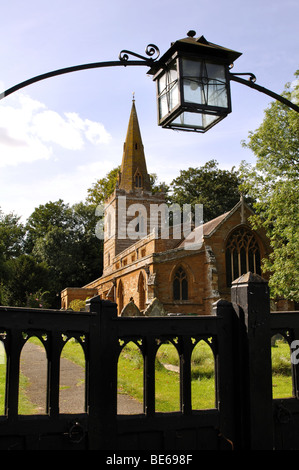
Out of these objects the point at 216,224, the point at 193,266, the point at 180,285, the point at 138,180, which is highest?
the point at 138,180

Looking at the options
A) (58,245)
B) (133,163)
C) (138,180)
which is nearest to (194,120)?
(138,180)

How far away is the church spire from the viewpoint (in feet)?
156

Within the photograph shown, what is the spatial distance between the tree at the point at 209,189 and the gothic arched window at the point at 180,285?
17661 millimetres

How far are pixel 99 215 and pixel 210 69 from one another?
5104 cm

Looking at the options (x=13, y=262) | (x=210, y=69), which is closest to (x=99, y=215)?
(x=13, y=262)

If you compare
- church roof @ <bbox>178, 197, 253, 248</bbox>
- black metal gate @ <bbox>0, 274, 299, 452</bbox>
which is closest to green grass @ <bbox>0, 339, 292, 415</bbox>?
black metal gate @ <bbox>0, 274, 299, 452</bbox>

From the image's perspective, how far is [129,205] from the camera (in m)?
45.7

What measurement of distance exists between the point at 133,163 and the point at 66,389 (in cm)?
4169

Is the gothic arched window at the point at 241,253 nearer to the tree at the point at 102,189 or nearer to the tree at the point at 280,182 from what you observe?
the tree at the point at 280,182

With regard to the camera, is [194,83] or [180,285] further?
[180,285]

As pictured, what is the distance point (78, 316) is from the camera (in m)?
3.50

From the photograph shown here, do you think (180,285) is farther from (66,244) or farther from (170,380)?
(66,244)

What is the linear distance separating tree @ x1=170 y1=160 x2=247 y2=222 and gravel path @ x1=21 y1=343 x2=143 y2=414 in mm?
35395

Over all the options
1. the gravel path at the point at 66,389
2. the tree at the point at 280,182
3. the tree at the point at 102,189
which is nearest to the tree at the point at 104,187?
the tree at the point at 102,189
